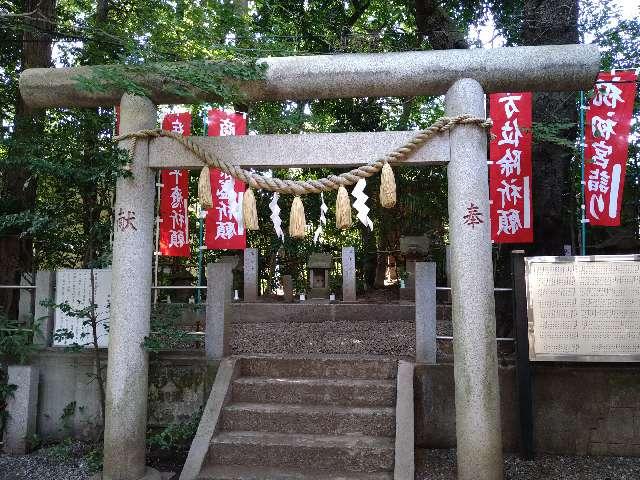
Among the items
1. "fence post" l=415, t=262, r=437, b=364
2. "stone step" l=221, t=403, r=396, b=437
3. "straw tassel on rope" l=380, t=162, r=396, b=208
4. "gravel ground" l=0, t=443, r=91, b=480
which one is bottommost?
"gravel ground" l=0, t=443, r=91, b=480

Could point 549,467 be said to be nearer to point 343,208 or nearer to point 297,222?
point 343,208

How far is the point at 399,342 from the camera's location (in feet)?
22.6

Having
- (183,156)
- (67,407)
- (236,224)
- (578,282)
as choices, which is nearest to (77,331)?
(67,407)

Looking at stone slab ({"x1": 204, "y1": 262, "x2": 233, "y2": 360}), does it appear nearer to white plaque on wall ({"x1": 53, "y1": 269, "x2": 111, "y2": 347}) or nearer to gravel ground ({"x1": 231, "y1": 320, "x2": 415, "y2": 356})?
gravel ground ({"x1": 231, "y1": 320, "x2": 415, "y2": 356})

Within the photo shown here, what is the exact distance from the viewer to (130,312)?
4359mm

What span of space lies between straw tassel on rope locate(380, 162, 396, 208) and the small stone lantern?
7.54 m

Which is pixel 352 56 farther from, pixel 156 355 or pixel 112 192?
pixel 156 355

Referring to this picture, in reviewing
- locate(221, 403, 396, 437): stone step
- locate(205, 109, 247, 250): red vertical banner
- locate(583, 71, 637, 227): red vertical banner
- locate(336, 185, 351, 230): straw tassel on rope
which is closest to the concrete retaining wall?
locate(221, 403, 396, 437): stone step

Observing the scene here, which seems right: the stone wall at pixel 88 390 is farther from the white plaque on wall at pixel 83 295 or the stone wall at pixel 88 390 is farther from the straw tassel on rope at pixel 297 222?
the straw tassel on rope at pixel 297 222

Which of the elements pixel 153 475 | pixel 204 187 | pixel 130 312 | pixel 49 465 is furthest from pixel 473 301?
pixel 49 465

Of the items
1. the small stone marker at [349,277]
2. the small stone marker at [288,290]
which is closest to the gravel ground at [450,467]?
the small stone marker at [349,277]

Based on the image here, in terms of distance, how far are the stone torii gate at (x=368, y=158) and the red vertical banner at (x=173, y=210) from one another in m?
4.44

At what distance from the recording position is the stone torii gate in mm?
4070

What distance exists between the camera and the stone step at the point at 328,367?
5.23m
